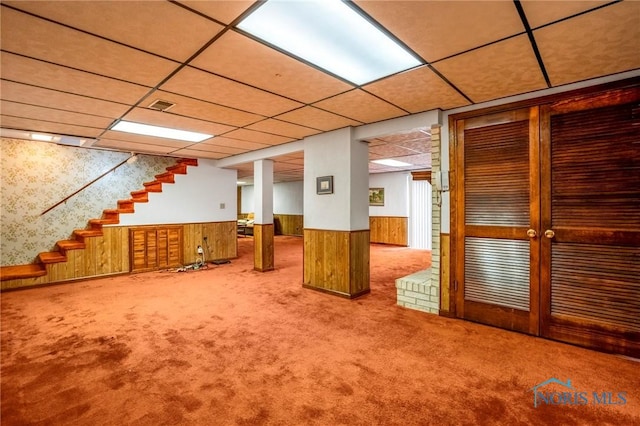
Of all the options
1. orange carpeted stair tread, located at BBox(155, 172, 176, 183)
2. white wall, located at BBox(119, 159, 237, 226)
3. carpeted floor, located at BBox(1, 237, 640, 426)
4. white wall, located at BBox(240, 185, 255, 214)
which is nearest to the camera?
carpeted floor, located at BBox(1, 237, 640, 426)

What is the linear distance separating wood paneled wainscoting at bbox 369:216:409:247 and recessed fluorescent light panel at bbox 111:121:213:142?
664 cm

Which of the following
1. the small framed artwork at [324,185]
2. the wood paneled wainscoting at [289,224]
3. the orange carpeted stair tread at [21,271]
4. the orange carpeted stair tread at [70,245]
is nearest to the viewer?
the small framed artwork at [324,185]

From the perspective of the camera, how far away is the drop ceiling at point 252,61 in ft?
5.55

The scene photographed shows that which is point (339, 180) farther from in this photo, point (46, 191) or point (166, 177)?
point (46, 191)

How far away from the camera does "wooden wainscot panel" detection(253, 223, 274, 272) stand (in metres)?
5.90

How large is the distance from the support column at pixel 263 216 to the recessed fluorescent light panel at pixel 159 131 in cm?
135

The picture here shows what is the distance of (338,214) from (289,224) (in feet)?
29.4

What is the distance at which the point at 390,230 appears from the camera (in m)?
9.87

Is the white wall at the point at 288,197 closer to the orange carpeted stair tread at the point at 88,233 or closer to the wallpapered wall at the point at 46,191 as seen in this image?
the wallpapered wall at the point at 46,191

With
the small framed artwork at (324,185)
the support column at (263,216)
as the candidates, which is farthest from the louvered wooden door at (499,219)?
the support column at (263,216)

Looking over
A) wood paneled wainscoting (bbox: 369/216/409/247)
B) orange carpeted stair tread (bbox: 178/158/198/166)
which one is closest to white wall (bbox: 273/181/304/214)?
wood paneled wainscoting (bbox: 369/216/409/247)

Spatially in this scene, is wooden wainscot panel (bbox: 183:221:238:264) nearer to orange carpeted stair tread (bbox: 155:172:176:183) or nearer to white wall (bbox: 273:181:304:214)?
orange carpeted stair tread (bbox: 155:172:176:183)

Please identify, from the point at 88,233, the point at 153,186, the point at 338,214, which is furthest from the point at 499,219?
the point at 88,233

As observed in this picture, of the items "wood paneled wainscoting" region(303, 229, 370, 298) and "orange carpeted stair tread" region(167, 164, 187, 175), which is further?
"orange carpeted stair tread" region(167, 164, 187, 175)
